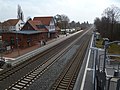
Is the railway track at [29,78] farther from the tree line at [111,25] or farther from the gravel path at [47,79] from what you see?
the tree line at [111,25]

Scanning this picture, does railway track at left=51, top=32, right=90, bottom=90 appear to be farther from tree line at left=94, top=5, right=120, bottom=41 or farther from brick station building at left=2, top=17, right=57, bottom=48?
tree line at left=94, top=5, right=120, bottom=41

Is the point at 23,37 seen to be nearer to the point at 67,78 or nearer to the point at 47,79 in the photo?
the point at 47,79

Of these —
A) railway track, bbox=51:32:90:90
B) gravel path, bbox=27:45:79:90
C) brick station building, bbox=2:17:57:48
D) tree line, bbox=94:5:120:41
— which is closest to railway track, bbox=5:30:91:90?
gravel path, bbox=27:45:79:90

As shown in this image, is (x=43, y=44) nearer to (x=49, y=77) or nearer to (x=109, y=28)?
(x=49, y=77)

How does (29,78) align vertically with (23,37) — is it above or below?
below

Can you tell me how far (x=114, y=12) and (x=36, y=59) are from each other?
4531cm

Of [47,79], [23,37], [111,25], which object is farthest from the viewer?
[111,25]

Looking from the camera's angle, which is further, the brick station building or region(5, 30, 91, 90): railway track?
the brick station building

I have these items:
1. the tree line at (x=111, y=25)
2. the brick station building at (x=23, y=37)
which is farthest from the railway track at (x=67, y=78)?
the tree line at (x=111, y=25)

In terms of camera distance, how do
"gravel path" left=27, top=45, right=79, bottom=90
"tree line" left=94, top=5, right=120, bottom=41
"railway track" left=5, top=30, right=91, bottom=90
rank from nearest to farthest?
"railway track" left=5, top=30, right=91, bottom=90 < "gravel path" left=27, top=45, right=79, bottom=90 < "tree line" left=94, top=5, right=120, bottom=41

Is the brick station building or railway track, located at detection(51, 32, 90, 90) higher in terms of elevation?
the brick station building

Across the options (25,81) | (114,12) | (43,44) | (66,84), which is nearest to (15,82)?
(25,81)

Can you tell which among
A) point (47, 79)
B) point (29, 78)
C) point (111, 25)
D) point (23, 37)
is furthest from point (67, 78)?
point (111, 25)

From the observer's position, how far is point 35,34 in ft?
134
